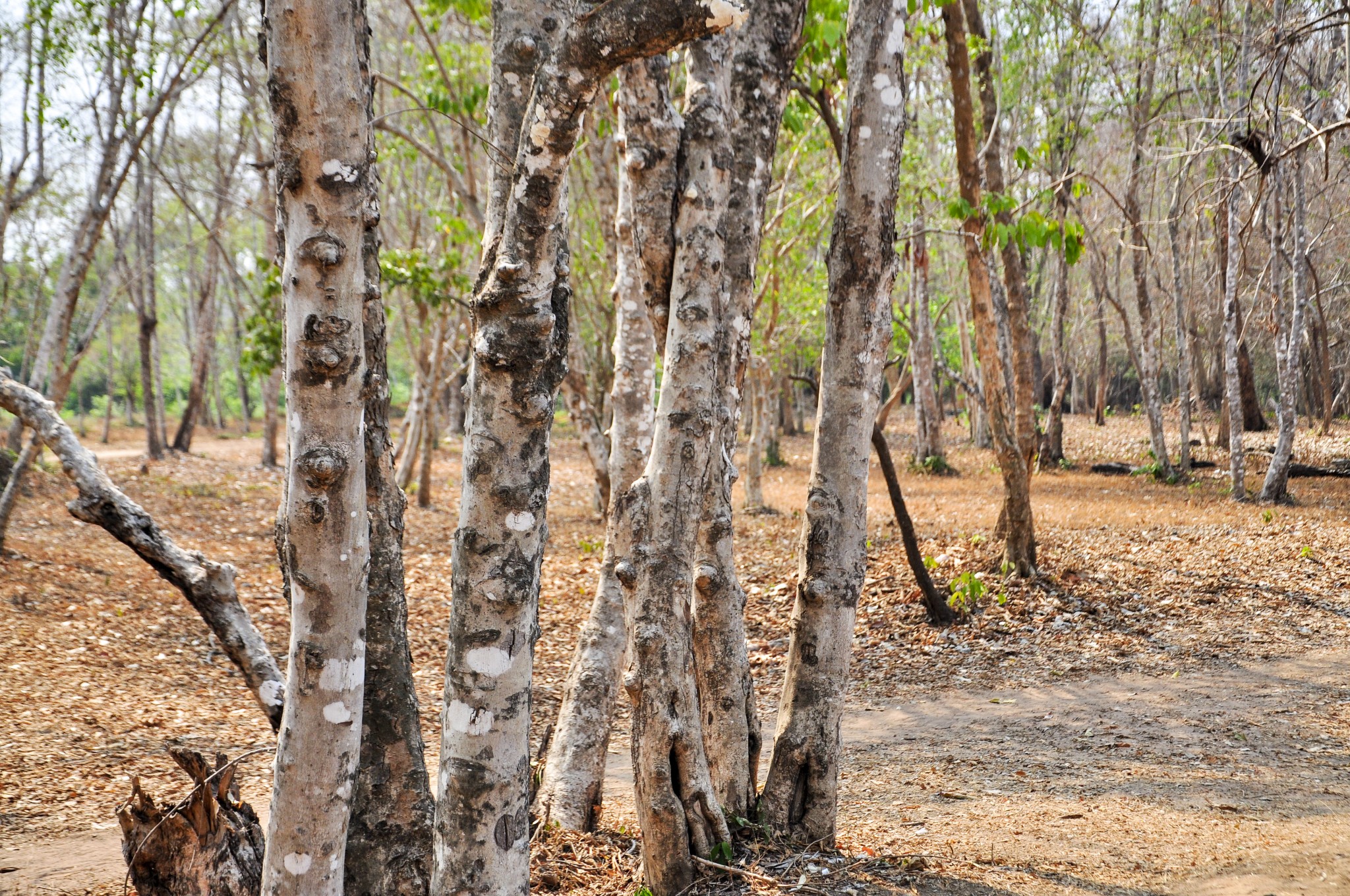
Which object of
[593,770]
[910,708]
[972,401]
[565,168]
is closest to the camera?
[565,168]

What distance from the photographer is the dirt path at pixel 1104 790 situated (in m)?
3.82

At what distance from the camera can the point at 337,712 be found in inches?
94.8

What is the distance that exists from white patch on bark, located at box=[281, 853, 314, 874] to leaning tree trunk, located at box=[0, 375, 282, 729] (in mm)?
818

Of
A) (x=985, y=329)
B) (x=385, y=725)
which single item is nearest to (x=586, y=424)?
(x=985, y=329)

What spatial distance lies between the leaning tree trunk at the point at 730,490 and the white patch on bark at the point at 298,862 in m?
1.77

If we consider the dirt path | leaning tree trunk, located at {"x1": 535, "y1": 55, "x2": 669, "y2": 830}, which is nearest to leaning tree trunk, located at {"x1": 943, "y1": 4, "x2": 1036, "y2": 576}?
the dirt path

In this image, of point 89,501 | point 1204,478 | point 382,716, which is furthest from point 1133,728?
point 1204,478

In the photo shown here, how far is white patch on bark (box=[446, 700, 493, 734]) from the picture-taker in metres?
2.51

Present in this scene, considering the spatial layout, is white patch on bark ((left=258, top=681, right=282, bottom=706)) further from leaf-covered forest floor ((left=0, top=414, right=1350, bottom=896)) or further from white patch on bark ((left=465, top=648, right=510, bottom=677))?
leaf-covered forest floor ((left=0, top=414, right=1350, bottom=896))

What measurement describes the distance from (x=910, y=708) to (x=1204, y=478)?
12.6m

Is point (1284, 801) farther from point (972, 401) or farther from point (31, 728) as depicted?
point (972, 401)

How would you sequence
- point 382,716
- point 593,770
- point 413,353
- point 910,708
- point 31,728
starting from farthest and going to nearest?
point 413,353 → point 910,708 → point 31,728 → point 593,770 → point 382,716

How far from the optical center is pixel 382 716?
2.98 metres

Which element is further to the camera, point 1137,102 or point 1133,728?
point 1137,102
